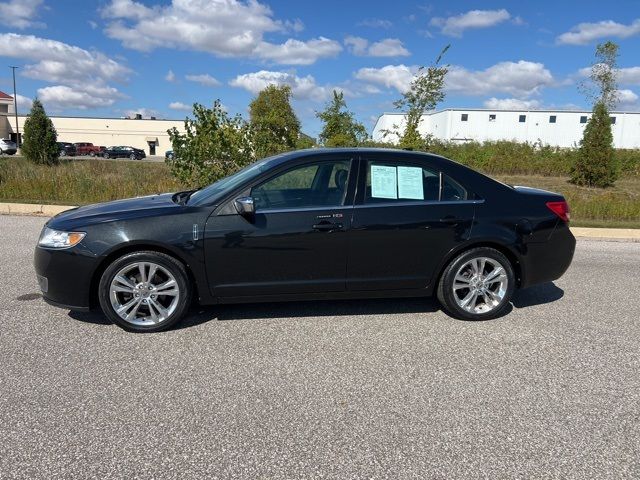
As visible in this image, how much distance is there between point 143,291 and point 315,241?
152cm

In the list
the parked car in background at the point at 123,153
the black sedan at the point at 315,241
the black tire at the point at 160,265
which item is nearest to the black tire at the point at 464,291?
the black sedan at the point at 315,241

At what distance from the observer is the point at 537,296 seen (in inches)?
217

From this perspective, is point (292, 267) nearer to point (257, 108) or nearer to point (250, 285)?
point (250, 285)

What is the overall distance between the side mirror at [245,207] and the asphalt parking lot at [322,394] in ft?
3.34

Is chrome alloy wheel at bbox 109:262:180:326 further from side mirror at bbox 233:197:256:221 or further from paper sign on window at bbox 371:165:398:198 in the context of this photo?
paper sign on window at bbox 371:165:398:198

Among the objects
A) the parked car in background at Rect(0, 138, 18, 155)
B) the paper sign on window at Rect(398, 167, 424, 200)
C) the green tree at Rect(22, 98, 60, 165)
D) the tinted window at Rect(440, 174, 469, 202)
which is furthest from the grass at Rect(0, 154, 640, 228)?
the parked car in background at Rect(0, 138, 18, 155)

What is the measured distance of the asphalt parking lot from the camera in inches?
99.8

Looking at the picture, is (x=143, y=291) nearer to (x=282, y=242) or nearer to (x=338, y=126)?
(x=282, y=242)

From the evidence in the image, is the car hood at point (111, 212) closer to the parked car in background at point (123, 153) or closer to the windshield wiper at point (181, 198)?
the windshield wiper at point (181, 198)

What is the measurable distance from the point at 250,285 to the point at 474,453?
230 cm

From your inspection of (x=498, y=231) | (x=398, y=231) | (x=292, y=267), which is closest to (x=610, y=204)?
(x=498, y=231)

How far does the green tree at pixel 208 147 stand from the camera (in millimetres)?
11211

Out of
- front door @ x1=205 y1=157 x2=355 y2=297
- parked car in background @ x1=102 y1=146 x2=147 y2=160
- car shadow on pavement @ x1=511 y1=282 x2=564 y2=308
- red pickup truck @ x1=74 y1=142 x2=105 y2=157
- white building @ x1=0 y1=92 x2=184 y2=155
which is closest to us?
front door @ x1=205 y1=157 x2=355 y2=297

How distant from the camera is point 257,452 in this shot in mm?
2598
